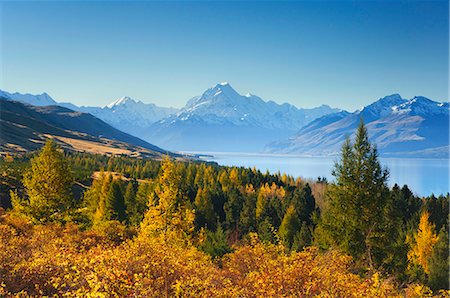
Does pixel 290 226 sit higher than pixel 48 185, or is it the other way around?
pixel 48 185

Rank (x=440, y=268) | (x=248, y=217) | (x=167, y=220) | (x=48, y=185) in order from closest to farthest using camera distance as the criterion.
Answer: (x=167, y=220) < (x=48, y=185) < (x=440, y=268) < (x=248, y=217)

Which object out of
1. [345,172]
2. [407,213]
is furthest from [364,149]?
[407,213]

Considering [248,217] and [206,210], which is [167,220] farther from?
[248,217]

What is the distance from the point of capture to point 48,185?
37812 millimetres

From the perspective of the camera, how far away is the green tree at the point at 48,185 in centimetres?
3756

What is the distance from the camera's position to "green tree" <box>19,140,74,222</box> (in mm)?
37562

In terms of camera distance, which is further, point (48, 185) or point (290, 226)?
point (290, 226)

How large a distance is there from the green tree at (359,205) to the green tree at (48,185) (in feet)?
89.0

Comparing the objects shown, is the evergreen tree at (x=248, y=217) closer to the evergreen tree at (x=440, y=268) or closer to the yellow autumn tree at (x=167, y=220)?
the evergreen tree at (x=440, y=268)

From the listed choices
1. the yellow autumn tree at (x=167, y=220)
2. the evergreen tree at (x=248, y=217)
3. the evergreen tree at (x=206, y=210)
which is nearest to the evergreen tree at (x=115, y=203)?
the evergreen tree at (x=206, y=210)

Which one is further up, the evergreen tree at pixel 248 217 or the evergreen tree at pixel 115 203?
the evergreen tree at pixel 115 203

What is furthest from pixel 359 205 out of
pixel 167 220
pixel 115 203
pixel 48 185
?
pixel 115 203

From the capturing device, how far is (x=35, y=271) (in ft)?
53.1

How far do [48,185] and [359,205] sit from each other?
30.6 metres
